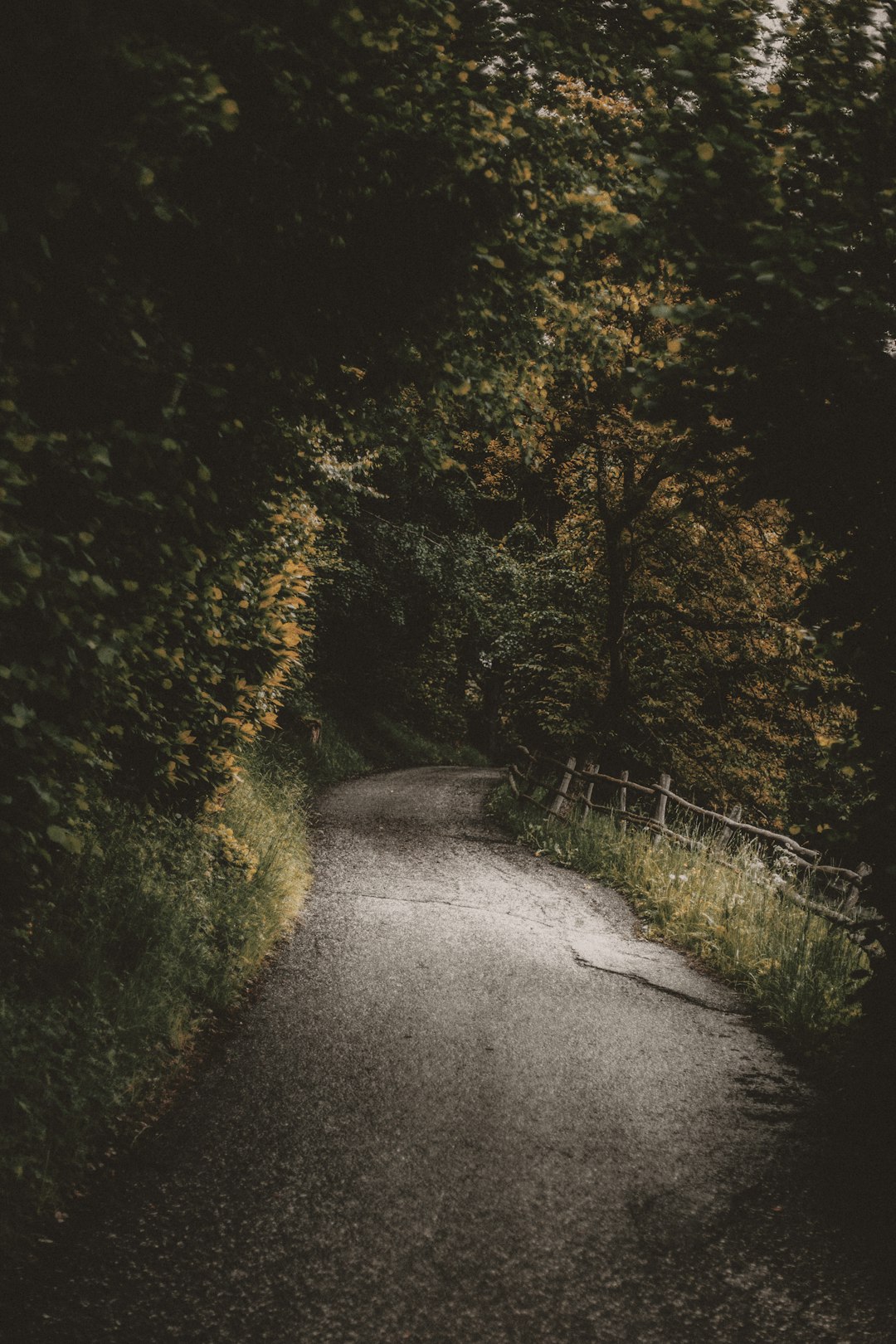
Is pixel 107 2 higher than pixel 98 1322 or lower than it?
higher

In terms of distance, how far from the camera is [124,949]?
15.4 feet

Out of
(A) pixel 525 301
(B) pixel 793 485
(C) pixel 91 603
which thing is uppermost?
(A) pixel 525 301

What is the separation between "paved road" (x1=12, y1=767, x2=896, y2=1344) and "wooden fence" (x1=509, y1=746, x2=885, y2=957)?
1346 millimetres

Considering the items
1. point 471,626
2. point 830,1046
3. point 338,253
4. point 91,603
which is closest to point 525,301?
point 338,253

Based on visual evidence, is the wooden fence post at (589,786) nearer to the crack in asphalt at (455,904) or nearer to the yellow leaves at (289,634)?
the crack in asphalt at (455,904)

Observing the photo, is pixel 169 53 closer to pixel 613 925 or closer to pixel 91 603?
pixel 91 603

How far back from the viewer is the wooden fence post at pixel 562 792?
42.5 ft

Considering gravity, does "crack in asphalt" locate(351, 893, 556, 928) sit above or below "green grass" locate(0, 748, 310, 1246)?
below

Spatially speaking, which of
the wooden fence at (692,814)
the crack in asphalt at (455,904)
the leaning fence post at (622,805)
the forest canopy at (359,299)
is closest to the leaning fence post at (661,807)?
the wooden fence at (692,814)

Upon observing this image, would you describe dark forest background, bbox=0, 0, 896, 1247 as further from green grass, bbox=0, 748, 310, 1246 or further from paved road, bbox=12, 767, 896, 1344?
paved road, bbox=12, 767, 896, 1344

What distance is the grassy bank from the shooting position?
324cm

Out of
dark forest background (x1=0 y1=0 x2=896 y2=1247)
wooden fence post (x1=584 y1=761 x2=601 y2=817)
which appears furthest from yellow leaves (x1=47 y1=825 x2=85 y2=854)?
wooden fence post (x1=584 y1=761 x2=601 y2=817)

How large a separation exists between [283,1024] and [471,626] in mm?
16509

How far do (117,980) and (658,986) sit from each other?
392 cm
